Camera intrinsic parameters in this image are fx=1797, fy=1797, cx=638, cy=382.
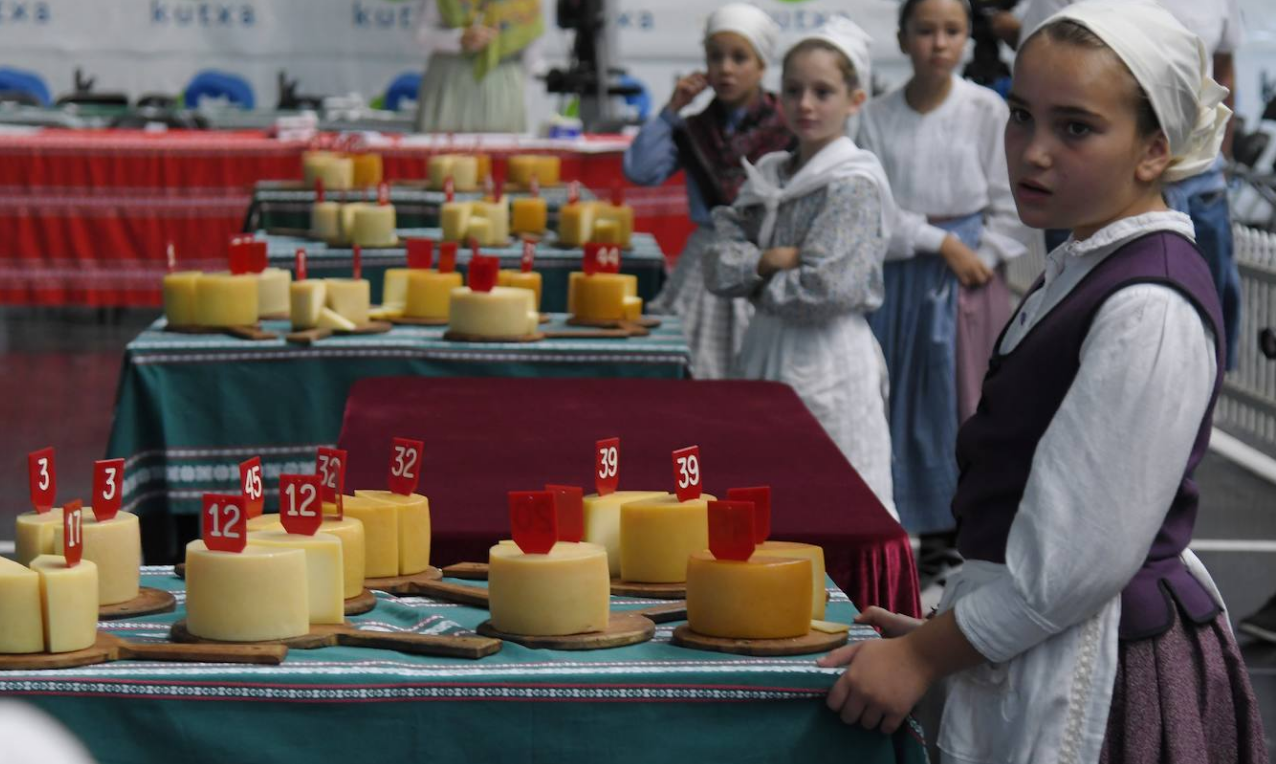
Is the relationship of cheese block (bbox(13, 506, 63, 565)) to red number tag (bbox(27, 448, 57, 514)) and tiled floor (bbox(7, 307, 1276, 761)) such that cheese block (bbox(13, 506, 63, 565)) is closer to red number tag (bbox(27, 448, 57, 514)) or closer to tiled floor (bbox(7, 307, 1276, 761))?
red number tag (bbox(27, 448, 57, 514))

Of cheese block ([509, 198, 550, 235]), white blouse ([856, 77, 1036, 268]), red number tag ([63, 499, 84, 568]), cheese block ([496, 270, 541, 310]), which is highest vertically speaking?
white blouse ([856, 77, 1036, 268])

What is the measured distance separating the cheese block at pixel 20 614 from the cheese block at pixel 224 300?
2.21 meters

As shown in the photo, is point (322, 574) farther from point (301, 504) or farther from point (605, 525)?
point (605, 525)

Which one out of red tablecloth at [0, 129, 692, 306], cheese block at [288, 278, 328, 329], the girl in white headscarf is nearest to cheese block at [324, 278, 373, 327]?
cheese block at [288, 278, 328, 329]

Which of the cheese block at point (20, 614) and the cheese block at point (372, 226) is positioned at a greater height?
the cheese block at point (372, 226)

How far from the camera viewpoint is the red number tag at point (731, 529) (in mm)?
1696

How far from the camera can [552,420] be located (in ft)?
9.54

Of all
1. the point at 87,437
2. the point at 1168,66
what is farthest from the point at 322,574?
the point at 87,437

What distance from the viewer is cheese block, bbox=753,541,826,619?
5.83ft

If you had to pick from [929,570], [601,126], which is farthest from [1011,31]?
[601,126]

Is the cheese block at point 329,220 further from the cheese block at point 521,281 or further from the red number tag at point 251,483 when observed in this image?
the red number tag at point 251,483

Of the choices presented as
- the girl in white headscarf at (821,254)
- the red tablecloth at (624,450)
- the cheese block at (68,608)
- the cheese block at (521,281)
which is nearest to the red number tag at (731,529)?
the red tablecloth at (624,450)

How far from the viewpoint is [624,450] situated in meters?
2.69

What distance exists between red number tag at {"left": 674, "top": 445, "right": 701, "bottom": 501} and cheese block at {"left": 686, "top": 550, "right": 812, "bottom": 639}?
0.78 feet
